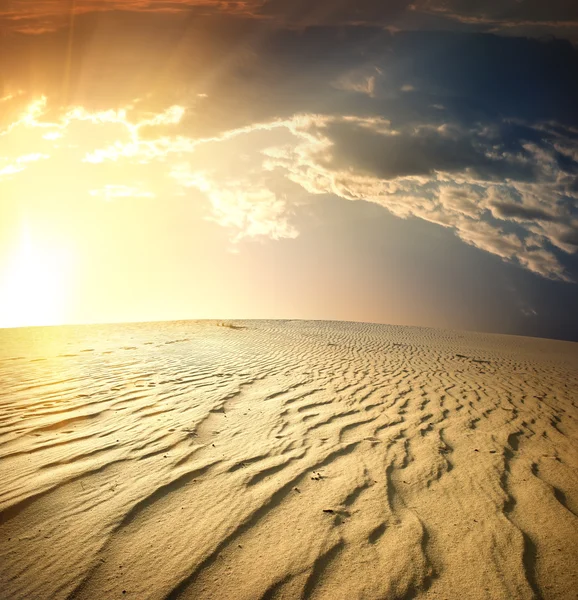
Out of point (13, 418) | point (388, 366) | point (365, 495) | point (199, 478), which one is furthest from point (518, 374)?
point (13, 418)

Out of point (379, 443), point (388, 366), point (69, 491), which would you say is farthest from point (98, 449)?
point (388, 366)

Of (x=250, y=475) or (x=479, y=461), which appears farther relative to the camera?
(x=479, y=461)

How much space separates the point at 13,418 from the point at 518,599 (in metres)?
5.35

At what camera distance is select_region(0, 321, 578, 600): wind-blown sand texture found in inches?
76.2

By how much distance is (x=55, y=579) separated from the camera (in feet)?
6.05

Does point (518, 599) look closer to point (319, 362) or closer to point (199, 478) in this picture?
point (199, 478)

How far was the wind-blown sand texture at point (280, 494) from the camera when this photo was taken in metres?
1.94

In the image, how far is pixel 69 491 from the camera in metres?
2.69

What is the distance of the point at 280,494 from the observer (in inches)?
107

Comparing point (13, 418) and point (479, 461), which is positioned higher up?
point (479, 461)

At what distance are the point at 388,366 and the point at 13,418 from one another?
26.2 feet

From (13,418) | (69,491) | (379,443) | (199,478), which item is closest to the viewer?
(69,491)

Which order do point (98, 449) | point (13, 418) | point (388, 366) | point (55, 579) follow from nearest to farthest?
point (55, 579) → point (98, 449) → point (13, 418) → point (388, 366)

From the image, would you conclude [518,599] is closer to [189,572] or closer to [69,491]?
[189,572]
